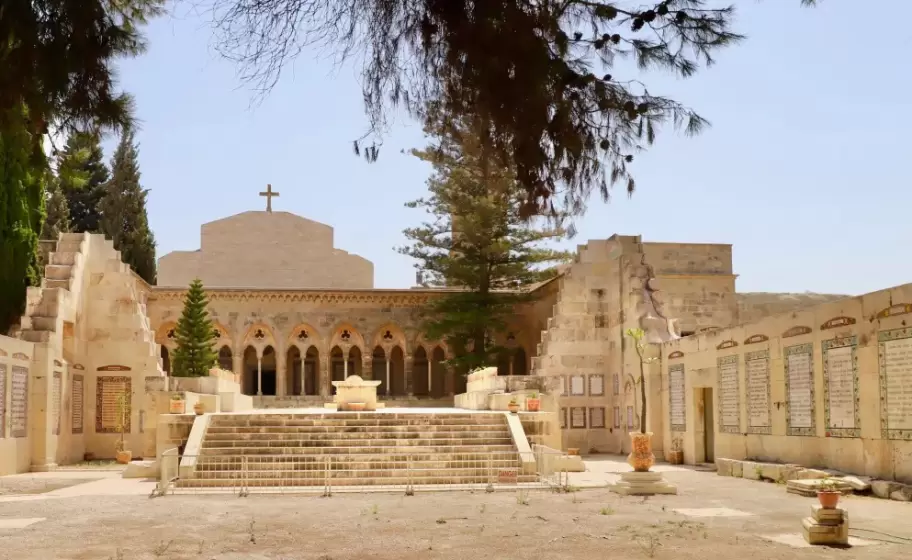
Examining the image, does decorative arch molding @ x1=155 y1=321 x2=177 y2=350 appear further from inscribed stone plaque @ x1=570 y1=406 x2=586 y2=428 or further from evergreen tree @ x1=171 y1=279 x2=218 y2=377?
inscribed stone plaque @ x1=570 y1=406 x2=586 y2=428

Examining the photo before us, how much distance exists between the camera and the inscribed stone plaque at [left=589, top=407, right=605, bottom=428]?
25.8 m

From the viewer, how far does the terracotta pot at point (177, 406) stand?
19625 millimetres

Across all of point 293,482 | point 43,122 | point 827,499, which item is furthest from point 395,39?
point 293,482

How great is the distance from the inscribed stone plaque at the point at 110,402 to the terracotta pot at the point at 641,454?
14592 millimetres

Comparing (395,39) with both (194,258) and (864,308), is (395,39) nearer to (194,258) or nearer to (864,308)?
(864,308)

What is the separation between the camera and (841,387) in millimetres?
14609

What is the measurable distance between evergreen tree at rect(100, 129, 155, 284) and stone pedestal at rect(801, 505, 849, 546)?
34.2m

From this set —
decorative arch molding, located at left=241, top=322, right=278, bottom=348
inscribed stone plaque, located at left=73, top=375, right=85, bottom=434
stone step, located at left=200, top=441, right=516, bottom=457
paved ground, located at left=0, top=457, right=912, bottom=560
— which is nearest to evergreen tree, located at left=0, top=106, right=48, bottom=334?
inscribed stone plaque, located at left=73, top=375, right=85, bottom=434

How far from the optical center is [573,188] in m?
6.95

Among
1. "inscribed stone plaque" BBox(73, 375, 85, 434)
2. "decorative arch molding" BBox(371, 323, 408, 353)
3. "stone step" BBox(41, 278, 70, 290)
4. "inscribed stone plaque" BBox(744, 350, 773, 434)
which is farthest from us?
"decorative arch molding" BBox(371, 323, 408, 353)

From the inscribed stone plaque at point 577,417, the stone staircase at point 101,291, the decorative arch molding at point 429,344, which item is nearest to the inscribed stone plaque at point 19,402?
the stone staircase at point 101,291

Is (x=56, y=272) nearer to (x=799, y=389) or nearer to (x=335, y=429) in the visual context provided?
(x=335, y=429)

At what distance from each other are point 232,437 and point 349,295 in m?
15.3

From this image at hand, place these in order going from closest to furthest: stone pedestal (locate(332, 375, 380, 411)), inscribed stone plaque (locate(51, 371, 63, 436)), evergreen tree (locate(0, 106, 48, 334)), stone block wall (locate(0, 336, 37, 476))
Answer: stone block wall (locate(0, 336, 37, 476)), inscribed stone plaque (locate(51, 371, 63, 436)), evergreen tree (locate(0, 106, 48, 334)), stone pedestal (locate(332, 375, 380, 411))
